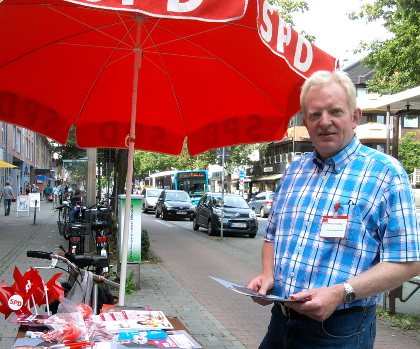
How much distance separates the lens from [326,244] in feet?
7.12

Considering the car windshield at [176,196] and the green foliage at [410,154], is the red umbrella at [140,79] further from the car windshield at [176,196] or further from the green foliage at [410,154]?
the green foliage at [410,154]

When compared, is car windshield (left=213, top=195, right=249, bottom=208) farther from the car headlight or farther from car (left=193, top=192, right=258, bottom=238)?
the car headlight

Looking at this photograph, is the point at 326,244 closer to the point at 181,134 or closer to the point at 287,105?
the point at 287,105

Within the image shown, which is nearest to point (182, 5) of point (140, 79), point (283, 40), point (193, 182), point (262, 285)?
point (283, 40)

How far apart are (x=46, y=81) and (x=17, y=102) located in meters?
0.28

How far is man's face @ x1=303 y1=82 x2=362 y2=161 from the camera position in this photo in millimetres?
2232

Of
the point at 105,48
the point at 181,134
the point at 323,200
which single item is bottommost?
the point at 323,200

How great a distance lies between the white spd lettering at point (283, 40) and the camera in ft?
8.39

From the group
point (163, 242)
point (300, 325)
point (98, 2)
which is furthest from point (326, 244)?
point (163, 242)

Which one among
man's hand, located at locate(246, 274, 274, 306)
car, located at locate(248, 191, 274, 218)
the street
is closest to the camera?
man's hand, located at locate(246, 274, 274, 306)

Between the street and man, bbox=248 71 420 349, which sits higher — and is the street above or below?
below

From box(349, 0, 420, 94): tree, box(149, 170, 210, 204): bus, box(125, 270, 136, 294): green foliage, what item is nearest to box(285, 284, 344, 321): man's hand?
box(125, 270, 136, 294): green foliage

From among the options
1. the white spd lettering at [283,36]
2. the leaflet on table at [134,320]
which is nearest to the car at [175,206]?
the leaflet on table at [134,320]

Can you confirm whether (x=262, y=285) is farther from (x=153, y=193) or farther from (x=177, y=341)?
(x=153, y=193)
